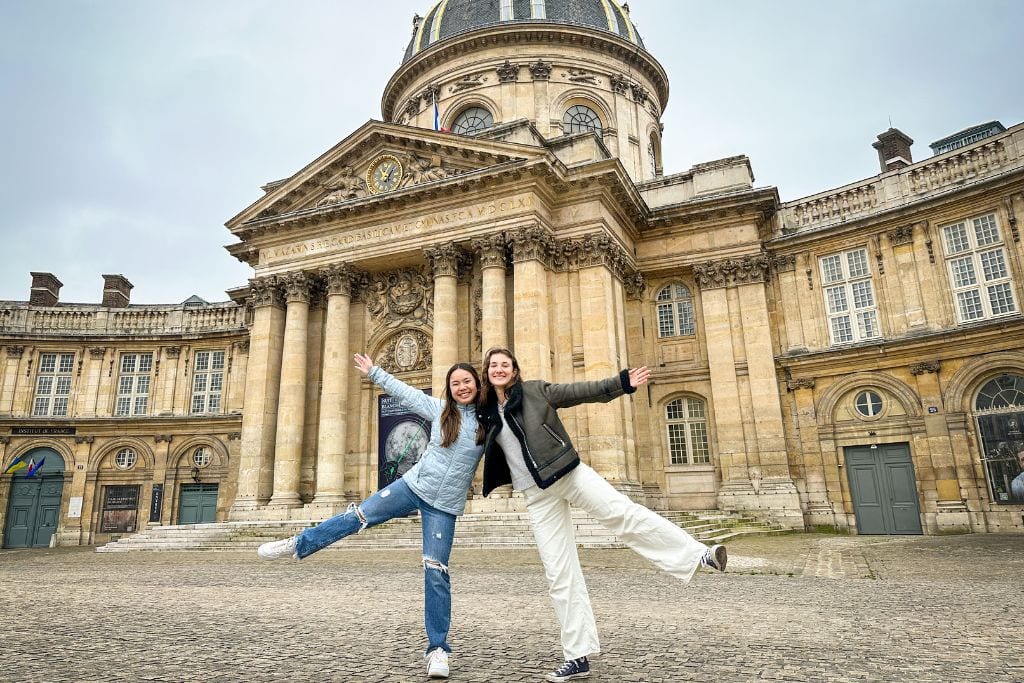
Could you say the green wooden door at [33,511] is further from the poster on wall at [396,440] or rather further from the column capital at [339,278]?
the column capital at [339,278]

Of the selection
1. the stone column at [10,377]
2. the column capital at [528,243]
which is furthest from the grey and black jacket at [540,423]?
the stone column at [10,377]

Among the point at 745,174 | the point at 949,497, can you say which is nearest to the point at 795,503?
the point at 949,497

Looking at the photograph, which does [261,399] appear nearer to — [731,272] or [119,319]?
[119,319]

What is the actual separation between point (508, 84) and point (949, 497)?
2412 centimetres

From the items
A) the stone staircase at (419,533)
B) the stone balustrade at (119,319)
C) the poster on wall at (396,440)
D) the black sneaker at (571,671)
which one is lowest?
the black sneaker at (571,671)

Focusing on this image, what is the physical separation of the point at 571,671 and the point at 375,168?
2277 cm

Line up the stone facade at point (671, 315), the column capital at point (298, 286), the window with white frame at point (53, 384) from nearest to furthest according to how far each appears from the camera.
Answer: the stone facade at point (671, 315), the column capital at point (298, 286), the window with white frame at point (53, 384)

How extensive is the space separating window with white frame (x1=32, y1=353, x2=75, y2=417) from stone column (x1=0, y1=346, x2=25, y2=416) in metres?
0.84

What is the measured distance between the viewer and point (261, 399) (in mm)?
24109

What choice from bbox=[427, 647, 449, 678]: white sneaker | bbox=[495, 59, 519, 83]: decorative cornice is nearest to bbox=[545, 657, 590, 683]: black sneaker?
bbox=[427, 647, 449, 678]: white sneaker

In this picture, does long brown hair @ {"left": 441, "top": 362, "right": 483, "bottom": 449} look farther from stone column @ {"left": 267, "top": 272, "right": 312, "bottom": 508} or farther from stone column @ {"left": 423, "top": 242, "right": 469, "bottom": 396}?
stone column @ {"left": 267, "top": 272, "right": 312, "bottom": 508}

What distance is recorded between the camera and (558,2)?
114ft

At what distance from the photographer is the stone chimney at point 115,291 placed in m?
35.4

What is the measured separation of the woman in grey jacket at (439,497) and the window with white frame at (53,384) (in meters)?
33.8
